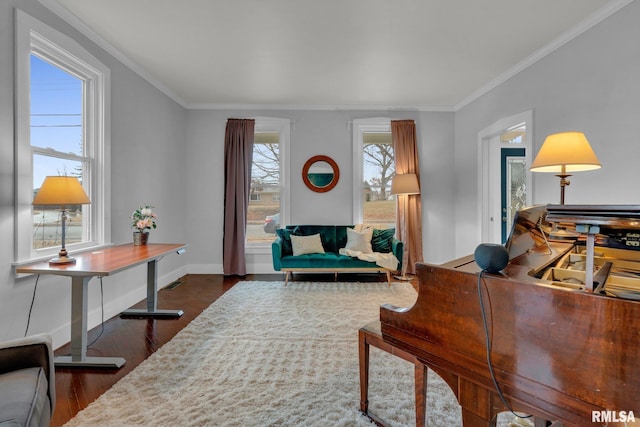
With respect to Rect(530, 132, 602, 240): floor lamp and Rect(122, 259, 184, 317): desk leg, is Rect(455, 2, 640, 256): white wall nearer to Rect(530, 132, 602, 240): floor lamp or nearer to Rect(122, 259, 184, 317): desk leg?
Rect(530, 132, 602, 240): floor lamp

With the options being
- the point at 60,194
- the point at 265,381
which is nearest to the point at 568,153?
the point at 265,381

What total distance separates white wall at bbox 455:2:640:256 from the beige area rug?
2.16m

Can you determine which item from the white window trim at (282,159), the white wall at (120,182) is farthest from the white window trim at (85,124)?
the white window trim at (282,159)

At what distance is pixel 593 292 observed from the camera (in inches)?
30.8

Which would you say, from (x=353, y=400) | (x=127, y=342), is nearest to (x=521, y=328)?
(x=353, y=400)

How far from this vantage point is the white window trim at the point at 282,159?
5.02 m

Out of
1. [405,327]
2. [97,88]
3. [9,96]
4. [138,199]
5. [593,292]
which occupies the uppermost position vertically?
[97,88]

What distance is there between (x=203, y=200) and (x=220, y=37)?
8.84ft

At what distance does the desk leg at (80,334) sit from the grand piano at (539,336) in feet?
6.97

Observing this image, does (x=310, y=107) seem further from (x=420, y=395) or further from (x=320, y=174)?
(x=420, y=395)

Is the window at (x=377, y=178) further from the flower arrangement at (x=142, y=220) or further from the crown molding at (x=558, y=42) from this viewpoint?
the flower arrangement at (x=142, y=220)

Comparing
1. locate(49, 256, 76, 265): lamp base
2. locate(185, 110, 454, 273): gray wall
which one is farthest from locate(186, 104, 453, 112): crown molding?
locate(49, 256, 76, 265): lamp base

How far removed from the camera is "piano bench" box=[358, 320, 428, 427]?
142 cm

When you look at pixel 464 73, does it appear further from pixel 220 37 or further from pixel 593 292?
pixel 593 292
